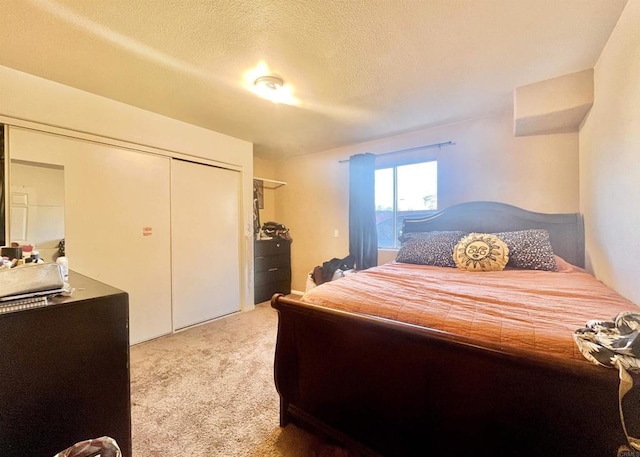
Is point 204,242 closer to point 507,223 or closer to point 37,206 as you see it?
point 37,206

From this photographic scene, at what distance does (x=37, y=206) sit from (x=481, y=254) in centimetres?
352

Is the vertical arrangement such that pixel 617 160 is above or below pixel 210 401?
above

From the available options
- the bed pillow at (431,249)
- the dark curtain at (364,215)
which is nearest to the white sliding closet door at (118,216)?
the dark curtain at (364,215)

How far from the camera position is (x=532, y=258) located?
216cm

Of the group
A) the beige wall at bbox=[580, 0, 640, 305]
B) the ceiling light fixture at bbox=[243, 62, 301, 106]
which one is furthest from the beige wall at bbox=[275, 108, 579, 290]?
the ceiling light fixture at bbox=[243, 62, 301, 106]

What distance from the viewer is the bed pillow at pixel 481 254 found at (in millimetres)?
2199

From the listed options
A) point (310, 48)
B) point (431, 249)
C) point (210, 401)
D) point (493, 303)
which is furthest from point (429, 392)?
point (310, 48)

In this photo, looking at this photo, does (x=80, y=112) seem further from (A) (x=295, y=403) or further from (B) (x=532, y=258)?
(B) (x=532, y=258)

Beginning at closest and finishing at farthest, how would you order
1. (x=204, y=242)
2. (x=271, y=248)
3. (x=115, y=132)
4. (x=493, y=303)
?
(x=493, y=303), (x=115, y=132), (x=204, y=242), (x=271, y=248)

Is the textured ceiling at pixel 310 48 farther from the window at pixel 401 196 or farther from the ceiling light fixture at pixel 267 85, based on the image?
the window at pixel 401 196

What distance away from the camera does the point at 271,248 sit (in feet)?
12.9

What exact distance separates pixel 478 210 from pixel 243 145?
9.30 ft

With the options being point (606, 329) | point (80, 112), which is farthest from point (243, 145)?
point (606, 329)

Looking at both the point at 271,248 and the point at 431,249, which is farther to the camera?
the point at 271,248
